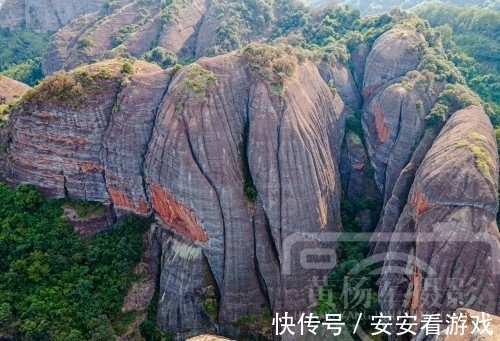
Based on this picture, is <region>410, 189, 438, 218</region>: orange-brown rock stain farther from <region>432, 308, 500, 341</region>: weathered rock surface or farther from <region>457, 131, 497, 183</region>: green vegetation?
<region>432, 308, 500, 341</region>: weathered rock surface

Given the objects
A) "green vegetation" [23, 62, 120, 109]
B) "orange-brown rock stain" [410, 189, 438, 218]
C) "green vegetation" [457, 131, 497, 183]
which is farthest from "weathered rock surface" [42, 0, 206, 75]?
"green vegetation" [457, 131, 497, 183]

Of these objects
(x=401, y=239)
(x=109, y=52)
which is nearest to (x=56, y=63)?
(x=109, y=52)

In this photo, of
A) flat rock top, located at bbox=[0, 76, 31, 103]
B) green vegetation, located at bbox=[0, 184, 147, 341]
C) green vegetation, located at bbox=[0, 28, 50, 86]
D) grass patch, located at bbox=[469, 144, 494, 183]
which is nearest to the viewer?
grass patch, located at bbox=[469, 144, 494, 183]

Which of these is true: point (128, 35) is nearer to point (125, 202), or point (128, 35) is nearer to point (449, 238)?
point (125, 202)

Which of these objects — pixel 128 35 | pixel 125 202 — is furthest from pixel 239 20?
pixel 125 202

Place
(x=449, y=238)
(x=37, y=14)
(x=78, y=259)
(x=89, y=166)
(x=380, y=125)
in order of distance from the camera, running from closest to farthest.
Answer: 1. (x=449, y=238)
2. (x=78, y=259)
3. (x=89, y=166)
4. (x=380, y=125)
5. (x=37, y=14)

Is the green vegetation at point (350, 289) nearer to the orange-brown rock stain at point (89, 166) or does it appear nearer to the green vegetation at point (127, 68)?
the orange-brown rock stain at point (89, 166)
